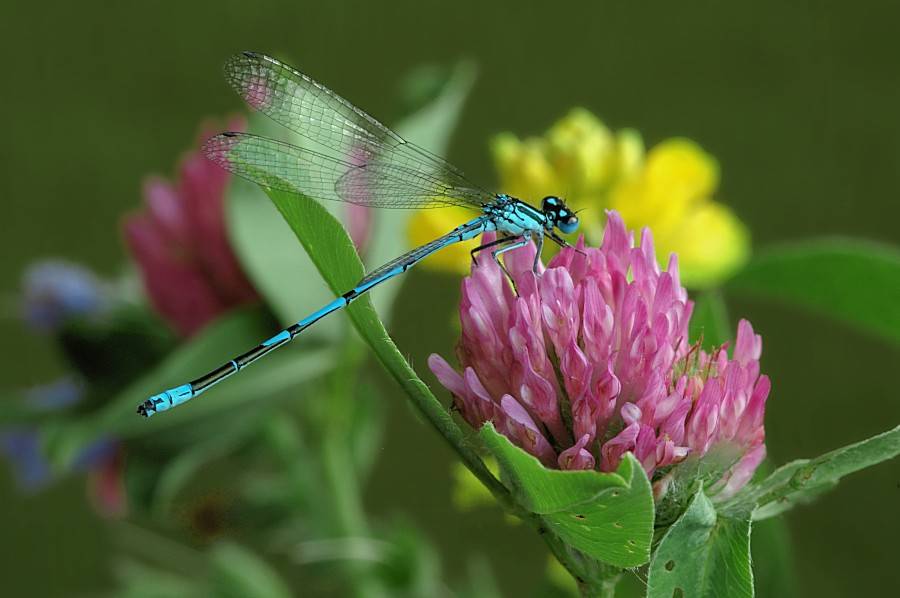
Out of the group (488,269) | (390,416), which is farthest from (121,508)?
(390,416)

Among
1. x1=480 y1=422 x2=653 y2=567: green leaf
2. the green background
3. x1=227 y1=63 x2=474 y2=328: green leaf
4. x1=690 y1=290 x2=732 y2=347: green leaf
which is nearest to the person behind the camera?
x1=480 y1=422 x2=653 y2=567: green leaf

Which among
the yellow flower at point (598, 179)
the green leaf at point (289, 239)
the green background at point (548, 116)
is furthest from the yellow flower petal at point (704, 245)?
the green background at point (548, 116)

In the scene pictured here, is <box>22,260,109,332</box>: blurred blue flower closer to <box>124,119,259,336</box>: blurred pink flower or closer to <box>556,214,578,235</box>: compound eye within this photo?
<box>124,119,259,336</box>: blurred pink flower

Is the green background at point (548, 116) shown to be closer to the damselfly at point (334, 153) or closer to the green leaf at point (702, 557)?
the damselfly at point (334, 153)

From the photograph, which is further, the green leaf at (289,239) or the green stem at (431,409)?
the green leaf at (289,239)

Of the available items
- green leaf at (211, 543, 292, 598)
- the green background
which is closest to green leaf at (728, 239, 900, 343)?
green leaf at (211, 543, 292, 598)

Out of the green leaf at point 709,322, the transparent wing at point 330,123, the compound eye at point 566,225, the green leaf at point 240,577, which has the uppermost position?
the transparent wing at point 330,123
